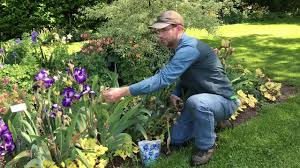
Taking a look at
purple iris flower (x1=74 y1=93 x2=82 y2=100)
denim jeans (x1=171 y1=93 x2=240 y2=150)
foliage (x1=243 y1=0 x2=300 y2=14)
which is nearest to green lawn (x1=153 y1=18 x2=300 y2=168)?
denim jeans (x1=171 y1=93 x2=240 y2=150)

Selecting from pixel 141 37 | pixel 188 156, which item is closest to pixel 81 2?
pixel 141 37

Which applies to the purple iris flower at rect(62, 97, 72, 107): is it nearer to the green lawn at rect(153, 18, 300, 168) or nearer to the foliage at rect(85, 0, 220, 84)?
the green lawn at rect(153, 18, 300, 168)

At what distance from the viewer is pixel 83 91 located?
13.0 feet

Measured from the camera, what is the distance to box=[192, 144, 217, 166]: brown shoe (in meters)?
4.21

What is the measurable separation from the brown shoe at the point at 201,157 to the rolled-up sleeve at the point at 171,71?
2.33ft

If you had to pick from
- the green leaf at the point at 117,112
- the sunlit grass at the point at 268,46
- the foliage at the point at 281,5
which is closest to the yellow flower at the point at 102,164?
the green leaf at the point at 117,112

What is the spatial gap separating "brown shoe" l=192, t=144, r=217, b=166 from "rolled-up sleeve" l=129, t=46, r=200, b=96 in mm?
710

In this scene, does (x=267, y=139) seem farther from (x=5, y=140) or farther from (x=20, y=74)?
(x=20, y=74)

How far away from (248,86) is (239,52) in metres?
3.82

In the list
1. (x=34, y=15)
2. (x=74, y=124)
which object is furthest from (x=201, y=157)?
(x=34, y=15)

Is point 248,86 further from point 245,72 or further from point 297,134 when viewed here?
point 297,134

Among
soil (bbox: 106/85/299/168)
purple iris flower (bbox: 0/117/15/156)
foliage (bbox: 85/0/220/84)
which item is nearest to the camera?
purple iris flower (bbox: 0/117/15/156)

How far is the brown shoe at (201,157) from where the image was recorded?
Result: 421cm

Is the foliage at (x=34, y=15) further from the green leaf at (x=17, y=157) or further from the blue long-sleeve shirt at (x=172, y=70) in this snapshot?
the green leaf at (x=17, y=157)
